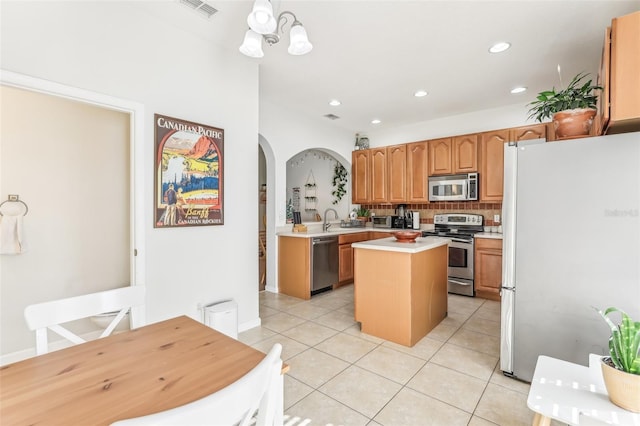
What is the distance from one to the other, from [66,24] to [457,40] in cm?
301

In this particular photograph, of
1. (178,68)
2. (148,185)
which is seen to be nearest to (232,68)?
(178,68)

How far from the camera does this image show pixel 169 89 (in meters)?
2.44

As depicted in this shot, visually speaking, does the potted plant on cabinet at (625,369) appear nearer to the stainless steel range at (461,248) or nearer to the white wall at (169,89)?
the white wall at (169,89)

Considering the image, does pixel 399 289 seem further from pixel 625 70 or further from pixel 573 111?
pixel 625 70

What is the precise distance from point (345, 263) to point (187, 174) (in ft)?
9.80

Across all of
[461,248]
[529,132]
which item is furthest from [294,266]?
[529,132]

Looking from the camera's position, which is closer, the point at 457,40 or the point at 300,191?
the point at 457,40

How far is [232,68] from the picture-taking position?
9.46 ft

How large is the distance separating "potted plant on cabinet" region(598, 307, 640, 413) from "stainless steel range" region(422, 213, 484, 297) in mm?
3063

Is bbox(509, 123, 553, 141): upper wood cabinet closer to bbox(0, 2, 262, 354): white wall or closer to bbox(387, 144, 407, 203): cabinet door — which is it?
bbox(387, 144, 407, 203): cabinet door

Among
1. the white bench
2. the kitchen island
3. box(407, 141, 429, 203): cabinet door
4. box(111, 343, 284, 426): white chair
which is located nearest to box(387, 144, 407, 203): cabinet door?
box(407, 141, 429, 203): cabinet door

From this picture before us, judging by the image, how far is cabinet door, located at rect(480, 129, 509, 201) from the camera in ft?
13.6

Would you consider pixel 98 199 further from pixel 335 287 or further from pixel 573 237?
pixel 573 237

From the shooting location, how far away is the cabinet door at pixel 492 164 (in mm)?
4156
